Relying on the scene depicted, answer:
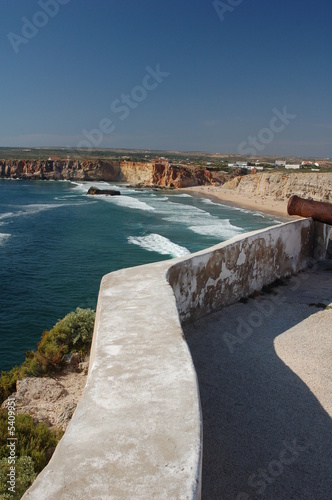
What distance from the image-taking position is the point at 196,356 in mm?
4352

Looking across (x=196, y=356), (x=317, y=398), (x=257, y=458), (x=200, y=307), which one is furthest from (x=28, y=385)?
(x=317, y=398)

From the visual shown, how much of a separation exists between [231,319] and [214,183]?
226 feet

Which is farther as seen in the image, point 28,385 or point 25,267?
point 25,267

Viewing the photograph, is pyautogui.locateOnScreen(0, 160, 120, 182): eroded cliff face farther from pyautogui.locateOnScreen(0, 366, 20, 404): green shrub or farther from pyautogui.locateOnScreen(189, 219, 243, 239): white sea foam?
pyautogui.locateOnScreen(0, 366, 20, 404): green shrub

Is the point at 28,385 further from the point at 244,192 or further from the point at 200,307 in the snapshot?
the point at 244,192

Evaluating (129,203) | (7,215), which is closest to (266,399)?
(7,215)

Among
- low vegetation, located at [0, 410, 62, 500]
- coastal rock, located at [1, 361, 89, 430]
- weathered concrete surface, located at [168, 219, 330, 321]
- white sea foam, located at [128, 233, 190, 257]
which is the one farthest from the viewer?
white sea foam, located at [128, 233, 190, 257]

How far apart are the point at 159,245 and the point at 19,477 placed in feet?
70.4

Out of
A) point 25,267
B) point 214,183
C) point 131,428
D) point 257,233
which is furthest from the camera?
point 214,183

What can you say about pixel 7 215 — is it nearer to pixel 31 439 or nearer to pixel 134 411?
pixel 31 439

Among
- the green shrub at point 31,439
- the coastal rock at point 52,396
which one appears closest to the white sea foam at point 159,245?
the coastal rock at point 52,396

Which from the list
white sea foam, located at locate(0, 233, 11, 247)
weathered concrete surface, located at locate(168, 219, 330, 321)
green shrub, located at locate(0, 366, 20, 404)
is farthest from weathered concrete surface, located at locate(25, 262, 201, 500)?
white sea foam, located at locate(0, 233, 11, 247)

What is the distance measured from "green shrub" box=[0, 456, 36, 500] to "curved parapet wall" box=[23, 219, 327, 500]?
0.85 meters

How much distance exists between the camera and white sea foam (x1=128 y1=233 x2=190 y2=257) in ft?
71.7
